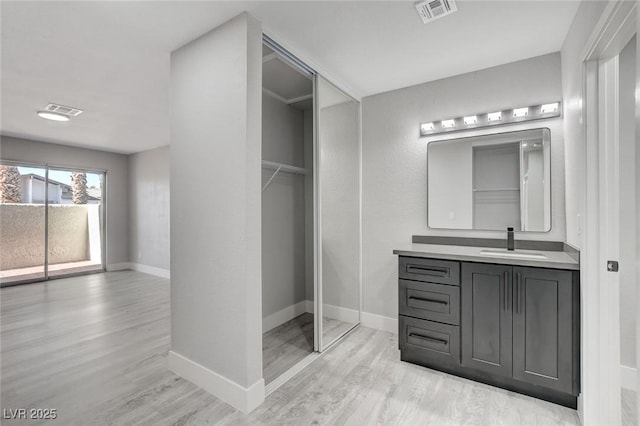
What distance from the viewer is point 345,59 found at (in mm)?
2484

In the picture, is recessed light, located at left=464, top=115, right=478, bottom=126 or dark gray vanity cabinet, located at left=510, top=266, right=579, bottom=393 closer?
dark gray vanity cabinet, located at left=510, top=266, right=579, bottom=393

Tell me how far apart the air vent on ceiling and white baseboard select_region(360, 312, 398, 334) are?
171 inches

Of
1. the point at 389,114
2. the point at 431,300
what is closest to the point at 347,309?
the point at 431,300

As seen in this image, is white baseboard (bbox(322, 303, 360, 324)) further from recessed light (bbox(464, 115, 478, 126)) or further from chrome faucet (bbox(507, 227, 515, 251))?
recessed light (bbox(464, 115, 478, 126))

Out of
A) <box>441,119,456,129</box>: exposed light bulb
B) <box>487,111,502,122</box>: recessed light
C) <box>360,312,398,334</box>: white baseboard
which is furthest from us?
<box>360,312,398,334</box>: white baseboard

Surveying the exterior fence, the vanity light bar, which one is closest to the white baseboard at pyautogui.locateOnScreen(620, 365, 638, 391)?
the vanity light bar

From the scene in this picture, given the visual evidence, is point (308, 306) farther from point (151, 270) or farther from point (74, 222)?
point (74, 222)

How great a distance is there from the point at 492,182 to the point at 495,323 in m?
1.21

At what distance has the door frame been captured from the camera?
1.57m

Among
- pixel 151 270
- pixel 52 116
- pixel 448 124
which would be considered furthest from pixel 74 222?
pixel 448 124

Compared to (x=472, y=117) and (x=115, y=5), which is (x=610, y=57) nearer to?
(x=472, y=117)

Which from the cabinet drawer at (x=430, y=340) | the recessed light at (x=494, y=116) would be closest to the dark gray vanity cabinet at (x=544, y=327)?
the cabinet drawer at (x=430, y=340)

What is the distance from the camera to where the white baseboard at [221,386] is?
Result: 185cm

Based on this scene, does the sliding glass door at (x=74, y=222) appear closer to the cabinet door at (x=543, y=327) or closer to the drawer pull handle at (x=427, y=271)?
the drawer pull handle at (x=427, y=271)
